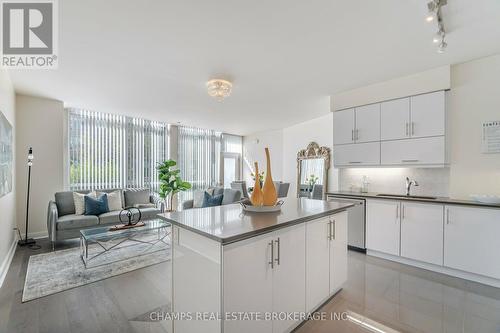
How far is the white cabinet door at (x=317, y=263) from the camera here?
1.93 m

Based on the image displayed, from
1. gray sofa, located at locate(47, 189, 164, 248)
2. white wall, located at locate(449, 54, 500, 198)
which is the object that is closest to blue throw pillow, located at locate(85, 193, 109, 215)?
gray sofa, located at locate(47, 189, 164, 248)

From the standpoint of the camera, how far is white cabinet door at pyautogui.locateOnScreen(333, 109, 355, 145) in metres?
3.91

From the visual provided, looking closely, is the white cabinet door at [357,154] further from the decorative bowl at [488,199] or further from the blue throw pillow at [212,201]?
the blue throw pillow at [212,201]

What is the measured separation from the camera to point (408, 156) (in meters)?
3.31

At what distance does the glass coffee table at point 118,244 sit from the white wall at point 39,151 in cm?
145

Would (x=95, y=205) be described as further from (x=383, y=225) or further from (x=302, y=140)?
(x=302, y=140)

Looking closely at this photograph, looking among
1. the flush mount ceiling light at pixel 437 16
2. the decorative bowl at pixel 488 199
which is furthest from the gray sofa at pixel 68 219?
the decorative bowl at pixel 488 199

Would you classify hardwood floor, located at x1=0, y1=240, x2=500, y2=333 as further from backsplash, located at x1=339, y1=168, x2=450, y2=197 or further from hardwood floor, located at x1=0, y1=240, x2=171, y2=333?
backsplash, located at x1=339, y1=168, x2=450, y2=197

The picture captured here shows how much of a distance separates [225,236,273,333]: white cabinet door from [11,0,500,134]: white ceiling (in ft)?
6.38

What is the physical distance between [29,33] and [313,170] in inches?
225

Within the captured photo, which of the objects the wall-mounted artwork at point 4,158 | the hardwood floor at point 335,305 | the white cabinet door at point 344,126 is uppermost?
the white cabinet door at point 344,126

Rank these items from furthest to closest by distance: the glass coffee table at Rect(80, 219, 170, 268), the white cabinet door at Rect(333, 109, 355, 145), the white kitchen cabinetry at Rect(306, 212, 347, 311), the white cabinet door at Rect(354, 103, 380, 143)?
the white cabinet door at Rect(333, 109, 355, 145) → the white cabinet door at Rect(354, 103, 380, 143) → the glass coffee table at Rect(80, 219, 170, 268) → the white kitchen cabinetry at Rect(306, 212, 347, 311)

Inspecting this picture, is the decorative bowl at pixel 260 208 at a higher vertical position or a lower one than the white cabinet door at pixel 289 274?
higher

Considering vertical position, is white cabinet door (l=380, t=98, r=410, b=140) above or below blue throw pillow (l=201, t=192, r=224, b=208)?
above
